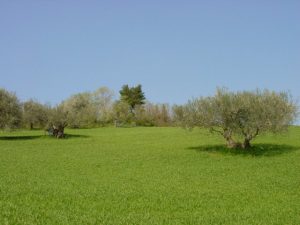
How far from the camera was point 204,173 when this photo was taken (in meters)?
28.5

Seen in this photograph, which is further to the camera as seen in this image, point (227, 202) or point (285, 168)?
point (285, 168)

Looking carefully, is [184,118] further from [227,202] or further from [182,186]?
[227,202]

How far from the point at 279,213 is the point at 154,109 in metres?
108

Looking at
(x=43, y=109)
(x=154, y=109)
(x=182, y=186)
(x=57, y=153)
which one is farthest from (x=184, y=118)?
(x=154, y=109)

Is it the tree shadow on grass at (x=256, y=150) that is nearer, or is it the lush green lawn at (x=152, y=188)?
the lush green lawn at (x=152, y=188)

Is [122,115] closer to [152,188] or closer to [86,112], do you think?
[86,112]

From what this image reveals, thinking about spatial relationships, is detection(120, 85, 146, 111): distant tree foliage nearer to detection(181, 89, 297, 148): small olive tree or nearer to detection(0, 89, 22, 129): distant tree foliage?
detection(0, 89, 22, 129): distant tree foliage

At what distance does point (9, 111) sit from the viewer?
202ft

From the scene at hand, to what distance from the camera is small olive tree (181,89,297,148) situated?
3812 cm

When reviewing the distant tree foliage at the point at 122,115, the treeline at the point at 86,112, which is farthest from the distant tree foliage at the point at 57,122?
the distant tree foliage at the point at 122,115

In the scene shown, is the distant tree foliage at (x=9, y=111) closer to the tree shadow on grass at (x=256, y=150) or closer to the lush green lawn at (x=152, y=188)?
the lush green lawn at (x=152, y=188)

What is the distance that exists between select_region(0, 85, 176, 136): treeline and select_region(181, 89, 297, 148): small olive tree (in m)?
27.3

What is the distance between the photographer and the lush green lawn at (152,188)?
1565 cm

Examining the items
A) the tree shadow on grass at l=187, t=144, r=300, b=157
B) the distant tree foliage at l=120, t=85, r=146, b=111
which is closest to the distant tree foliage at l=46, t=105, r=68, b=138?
the tree shadow on grass at l=187, t=144, r=300, b=157
